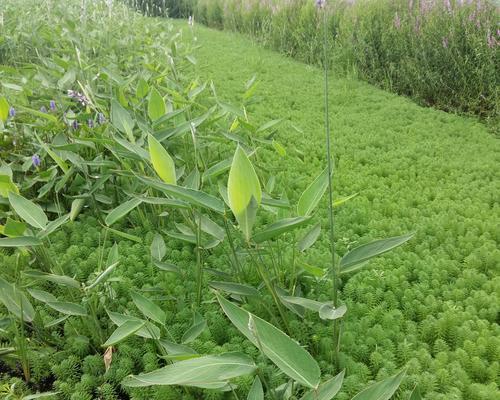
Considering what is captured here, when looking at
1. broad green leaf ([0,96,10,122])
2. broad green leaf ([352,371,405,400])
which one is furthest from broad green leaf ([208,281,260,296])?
broad green leaf ([0,96,10,122])

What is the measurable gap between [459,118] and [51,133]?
10.0 ft

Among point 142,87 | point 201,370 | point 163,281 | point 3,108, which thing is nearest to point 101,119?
point 142,87

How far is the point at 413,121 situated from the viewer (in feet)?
12.6

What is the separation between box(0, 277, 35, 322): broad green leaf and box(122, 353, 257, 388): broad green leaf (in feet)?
2.46

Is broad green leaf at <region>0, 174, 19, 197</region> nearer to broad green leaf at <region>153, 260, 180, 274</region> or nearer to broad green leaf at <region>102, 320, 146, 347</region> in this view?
broad green leaf at <region>153, 260, 180, 274</region>

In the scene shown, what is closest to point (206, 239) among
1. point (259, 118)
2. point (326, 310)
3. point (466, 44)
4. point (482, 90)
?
point (326, 310)

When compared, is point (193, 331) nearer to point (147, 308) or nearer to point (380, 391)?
point (147, 308)

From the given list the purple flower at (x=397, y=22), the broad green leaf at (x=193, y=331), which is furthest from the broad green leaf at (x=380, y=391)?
the purple flower at (x=397, y=22)

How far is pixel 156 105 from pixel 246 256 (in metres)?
0.71

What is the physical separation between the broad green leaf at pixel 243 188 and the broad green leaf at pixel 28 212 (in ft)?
2.58

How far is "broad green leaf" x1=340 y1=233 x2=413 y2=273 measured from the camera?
1.22 m

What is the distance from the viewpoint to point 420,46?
4.60 metres

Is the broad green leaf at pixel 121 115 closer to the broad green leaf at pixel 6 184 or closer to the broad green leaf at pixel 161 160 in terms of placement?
the broad green leaf at pixel 6 184

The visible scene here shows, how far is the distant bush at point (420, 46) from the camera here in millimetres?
4152
